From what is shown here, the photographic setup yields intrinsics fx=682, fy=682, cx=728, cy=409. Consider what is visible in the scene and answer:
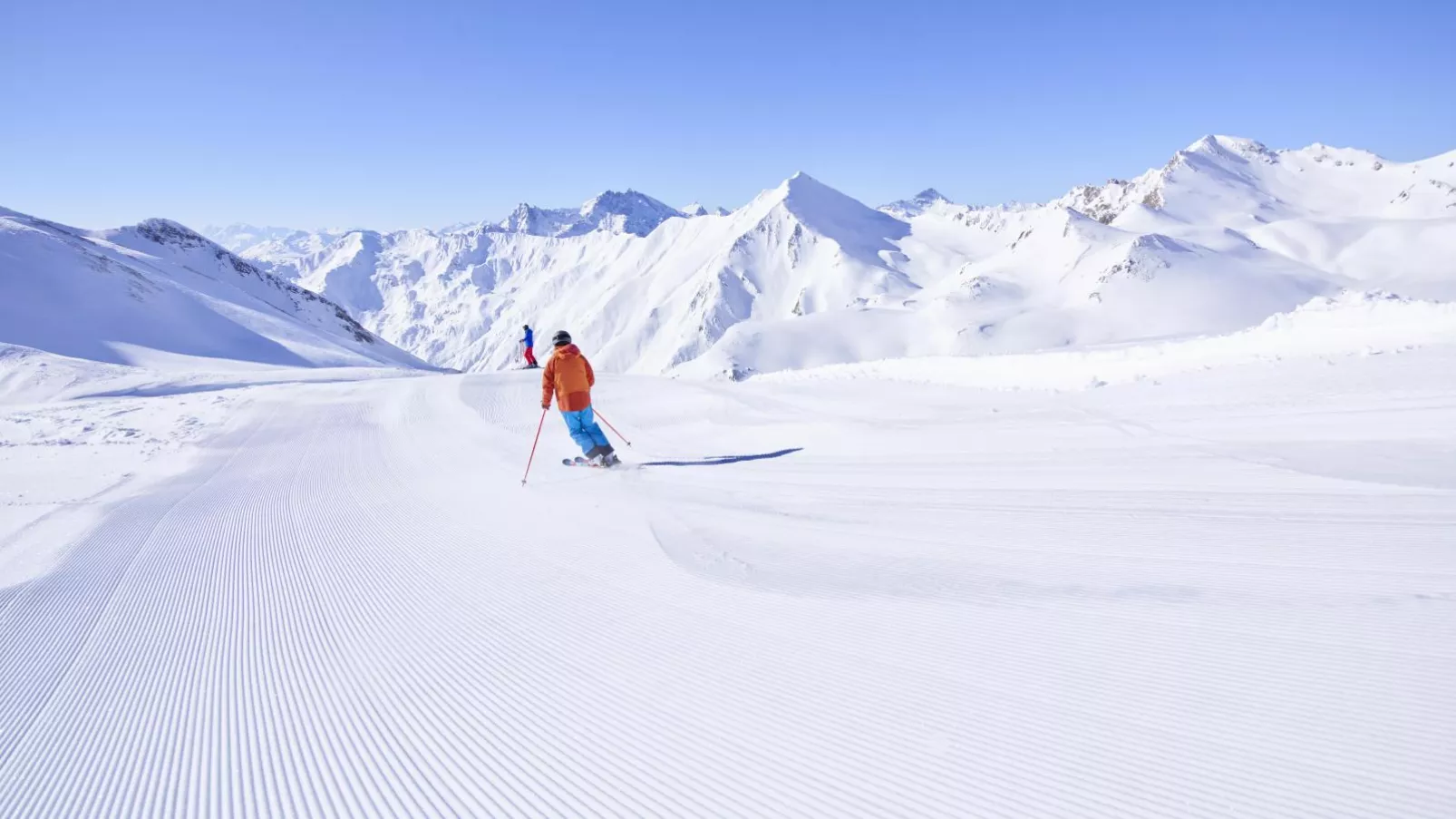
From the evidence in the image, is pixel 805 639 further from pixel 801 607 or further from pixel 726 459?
pixel 726 459

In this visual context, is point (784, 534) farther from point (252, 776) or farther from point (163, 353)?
point (163, 353)

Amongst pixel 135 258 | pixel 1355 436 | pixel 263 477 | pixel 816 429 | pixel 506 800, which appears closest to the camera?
pixel 506 800

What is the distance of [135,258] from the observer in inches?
2820

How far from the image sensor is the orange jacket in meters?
8.49

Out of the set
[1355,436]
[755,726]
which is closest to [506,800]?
[755,726]

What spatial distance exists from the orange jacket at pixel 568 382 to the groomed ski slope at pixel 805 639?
1458 mm

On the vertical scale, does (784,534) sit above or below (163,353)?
above

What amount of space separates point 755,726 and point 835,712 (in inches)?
13.7

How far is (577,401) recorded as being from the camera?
849 cm

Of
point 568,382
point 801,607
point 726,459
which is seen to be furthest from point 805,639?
point 568,382

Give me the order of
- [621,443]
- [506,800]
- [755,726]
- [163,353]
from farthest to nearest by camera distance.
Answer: [163,353] < [621,443] < [755,726] < [506,800]

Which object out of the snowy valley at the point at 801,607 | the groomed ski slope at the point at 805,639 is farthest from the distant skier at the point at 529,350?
the groomed ski slope at the point at 805,639

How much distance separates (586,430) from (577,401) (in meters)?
0.38

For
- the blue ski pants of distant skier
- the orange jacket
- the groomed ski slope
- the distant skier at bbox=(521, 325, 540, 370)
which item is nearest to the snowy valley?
the groomed ski slope
